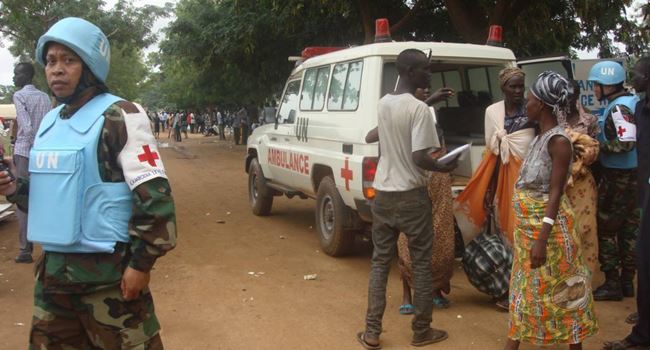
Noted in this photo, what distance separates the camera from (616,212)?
15.9 feet

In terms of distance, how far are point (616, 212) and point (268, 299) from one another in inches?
112

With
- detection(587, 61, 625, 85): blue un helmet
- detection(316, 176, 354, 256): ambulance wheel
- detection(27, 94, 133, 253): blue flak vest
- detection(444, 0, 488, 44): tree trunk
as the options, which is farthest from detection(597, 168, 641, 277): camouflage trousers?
detection(444, 0, 488, 44): tree trunk

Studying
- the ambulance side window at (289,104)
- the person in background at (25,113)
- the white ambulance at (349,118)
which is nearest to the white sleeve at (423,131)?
the white ambulance at (349,118)

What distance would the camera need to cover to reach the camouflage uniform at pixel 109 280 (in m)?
2.29

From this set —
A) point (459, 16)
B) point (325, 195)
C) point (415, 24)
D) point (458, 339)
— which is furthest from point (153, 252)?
point (415, 24)

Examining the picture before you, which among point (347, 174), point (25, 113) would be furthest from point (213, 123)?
point (347, 174)

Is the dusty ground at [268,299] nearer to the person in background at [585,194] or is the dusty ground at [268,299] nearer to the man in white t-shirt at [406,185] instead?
the man in white t-shirt at [406,185]

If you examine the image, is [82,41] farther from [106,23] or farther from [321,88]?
[106,23]

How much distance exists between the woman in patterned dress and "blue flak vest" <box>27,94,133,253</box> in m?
2.15

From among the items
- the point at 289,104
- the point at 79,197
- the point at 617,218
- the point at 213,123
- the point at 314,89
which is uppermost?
the point at 314,89

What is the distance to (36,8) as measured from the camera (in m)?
8.26

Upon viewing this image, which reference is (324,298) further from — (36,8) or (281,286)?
(36,8)

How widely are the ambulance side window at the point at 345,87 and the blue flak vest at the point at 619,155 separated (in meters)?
2.07

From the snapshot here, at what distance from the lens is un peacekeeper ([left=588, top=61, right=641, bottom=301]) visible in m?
4.61
